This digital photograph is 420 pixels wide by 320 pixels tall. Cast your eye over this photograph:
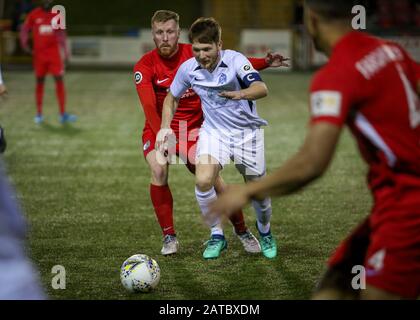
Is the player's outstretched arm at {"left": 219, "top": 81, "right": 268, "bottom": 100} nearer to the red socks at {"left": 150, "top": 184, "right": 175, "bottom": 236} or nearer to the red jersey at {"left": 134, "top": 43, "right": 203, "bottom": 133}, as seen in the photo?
Answer: the red jersey at {"left": 134, "top": 43, "right": 203, "bottom": 133}

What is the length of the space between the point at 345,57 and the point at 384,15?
2503 centimetres

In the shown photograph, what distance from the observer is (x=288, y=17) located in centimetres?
3114

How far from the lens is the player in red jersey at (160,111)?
6562 mm

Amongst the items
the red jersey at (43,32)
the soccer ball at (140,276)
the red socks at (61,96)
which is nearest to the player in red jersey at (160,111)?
the soccer ball at (140,276)

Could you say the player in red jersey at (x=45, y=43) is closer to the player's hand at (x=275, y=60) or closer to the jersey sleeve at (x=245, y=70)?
the player's hand at (x=275, y=60)

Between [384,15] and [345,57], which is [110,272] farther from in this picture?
[384,15]

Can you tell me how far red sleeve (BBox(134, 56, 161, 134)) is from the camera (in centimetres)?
658

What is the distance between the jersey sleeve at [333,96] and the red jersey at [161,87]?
323cm

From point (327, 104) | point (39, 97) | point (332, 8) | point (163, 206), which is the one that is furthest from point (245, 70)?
point (39, 97)

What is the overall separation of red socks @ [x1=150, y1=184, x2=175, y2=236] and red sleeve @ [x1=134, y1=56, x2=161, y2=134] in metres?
0.52

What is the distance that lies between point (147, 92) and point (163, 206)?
95 cm

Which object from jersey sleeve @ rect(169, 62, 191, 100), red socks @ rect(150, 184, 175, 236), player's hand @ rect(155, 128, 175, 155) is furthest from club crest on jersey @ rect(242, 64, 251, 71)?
red socks @ rect(150, 184, 175, 236)

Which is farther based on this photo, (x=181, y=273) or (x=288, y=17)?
(x=288, y=17)

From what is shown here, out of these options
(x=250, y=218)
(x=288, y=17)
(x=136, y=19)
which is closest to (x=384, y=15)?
(x=288, y=17)
